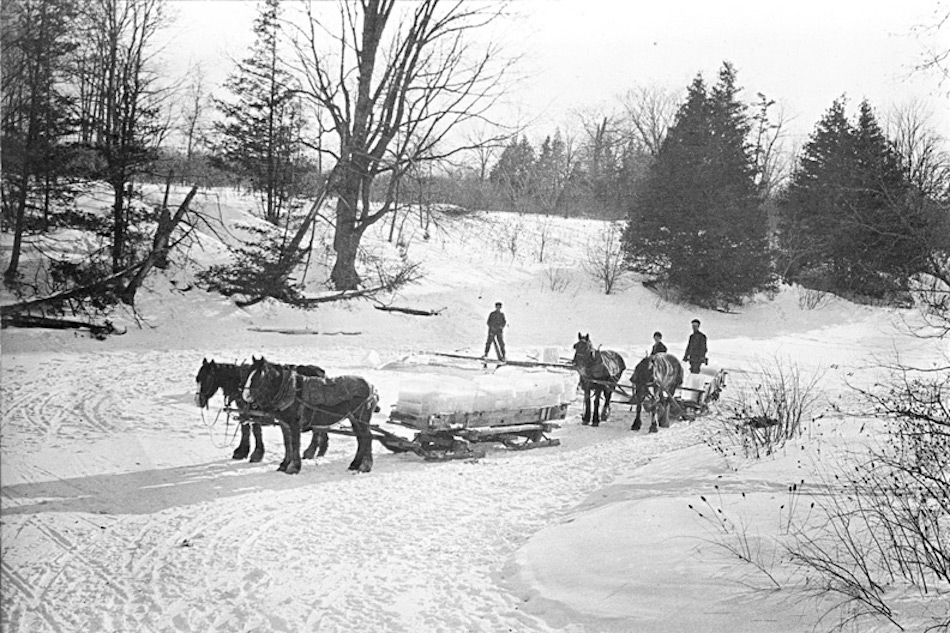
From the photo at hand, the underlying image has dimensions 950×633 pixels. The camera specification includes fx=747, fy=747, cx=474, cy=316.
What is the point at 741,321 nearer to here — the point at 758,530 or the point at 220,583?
the point at 758,530

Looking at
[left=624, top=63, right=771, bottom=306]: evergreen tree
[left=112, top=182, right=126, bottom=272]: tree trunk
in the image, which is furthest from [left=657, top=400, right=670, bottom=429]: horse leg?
[left=624, top=63, right=771, bottom=306]: evergreen tree

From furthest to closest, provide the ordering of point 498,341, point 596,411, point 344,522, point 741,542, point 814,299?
point 814,299 < point 498,341 < point 596,411 < point 344,522 < point 741,542

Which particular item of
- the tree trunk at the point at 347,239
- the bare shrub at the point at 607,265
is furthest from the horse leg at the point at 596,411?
the bare shrub at the point at 607,265

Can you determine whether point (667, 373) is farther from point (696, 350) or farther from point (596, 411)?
point (696, 350)

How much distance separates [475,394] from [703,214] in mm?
24617

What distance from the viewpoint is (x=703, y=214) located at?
109 feet

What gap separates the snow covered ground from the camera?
5801 mm

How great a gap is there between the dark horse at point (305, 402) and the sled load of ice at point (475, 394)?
729 mm

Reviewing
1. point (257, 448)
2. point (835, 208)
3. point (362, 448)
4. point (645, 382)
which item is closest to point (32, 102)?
point (257, 448)

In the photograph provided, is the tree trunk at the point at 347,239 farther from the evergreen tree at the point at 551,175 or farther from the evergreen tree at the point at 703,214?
the evergreen tree at the point at 551,175

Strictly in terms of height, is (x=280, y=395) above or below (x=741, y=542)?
above

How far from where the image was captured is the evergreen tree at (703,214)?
1310 inches

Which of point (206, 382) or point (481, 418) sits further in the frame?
point (481, 418)

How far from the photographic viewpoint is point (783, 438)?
1039 cm
